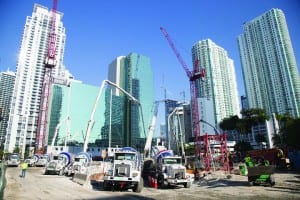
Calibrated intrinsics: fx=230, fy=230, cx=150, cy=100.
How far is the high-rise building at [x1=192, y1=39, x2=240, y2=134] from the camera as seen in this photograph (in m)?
156

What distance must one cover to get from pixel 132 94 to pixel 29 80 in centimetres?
7142

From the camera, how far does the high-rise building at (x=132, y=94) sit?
169000 mm

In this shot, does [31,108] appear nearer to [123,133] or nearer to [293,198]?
[123,133]

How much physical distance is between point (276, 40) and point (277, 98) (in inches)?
1108

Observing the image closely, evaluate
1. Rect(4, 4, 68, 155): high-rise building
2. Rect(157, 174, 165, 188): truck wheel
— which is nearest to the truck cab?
Rect(157, 174, 165, 188): truck wheel

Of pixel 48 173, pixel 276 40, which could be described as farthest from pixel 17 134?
pixel 276 40

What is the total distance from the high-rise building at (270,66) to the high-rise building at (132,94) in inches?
2798

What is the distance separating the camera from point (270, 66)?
112688 mm

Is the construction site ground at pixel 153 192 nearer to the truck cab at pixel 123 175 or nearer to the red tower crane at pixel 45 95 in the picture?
the truck cab at pixel 123 175

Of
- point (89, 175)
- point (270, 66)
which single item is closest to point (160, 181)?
point (89, 175)

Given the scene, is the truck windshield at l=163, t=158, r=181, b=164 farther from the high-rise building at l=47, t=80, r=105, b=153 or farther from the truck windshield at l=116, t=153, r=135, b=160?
the high-rise building at l=47, t=80, r=105, b=153

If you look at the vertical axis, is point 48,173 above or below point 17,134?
below

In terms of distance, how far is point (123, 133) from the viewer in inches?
6698

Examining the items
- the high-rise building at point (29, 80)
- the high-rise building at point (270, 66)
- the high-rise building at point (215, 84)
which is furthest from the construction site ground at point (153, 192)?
the high-rise building at point (215, 84)
